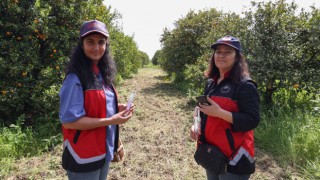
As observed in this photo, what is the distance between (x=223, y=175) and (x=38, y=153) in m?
3.31

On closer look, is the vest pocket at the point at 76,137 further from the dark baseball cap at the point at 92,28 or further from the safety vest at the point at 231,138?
the safety vest at the point at 231,138

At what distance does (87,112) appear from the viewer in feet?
5.74

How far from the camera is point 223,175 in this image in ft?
6.43

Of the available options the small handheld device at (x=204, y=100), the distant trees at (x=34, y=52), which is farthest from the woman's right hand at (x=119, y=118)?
the distant trees at (x=34, y=52)

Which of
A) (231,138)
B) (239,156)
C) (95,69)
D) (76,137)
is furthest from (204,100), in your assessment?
(76,137)

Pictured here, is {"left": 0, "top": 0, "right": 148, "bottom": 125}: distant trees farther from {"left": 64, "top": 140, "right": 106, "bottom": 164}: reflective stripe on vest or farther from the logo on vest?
the logo on vest

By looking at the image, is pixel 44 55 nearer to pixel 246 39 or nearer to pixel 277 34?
pixel 246 39

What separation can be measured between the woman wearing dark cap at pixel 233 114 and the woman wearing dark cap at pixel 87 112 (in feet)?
2.30

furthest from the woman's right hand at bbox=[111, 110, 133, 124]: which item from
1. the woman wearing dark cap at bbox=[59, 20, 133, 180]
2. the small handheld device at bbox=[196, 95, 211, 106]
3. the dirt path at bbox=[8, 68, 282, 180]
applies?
the dirt path at bbox=[8, 68, 282, 180]

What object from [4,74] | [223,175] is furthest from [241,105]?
[4,74]

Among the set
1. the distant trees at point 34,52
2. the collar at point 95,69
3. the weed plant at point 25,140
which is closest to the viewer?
the collar at point 95,69

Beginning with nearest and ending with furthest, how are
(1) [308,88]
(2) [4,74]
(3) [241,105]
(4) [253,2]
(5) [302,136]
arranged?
(3) [241,105], (5) [302,136], (2) [4,74], (1) [308,88], (4) [253,2]

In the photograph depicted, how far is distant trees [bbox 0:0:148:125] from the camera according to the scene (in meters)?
4.46

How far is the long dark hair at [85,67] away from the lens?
5.74 feet
